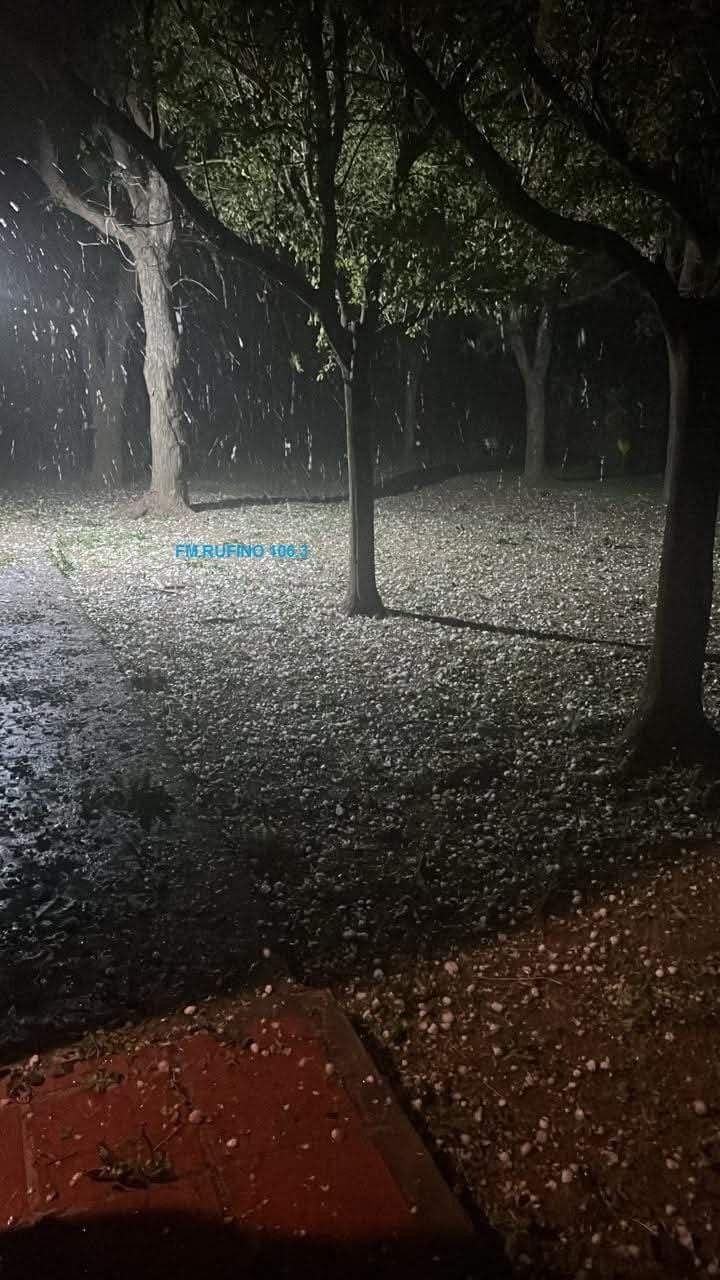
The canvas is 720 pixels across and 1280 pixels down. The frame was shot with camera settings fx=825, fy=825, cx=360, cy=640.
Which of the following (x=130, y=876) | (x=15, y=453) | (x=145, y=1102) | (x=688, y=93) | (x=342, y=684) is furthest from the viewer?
(x=15, y=453)

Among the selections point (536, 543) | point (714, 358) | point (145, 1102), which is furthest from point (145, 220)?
point (145, 1102)

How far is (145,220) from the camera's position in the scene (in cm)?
1595

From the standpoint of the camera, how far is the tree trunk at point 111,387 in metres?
20.4

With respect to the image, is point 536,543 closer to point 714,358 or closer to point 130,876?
point 714,358

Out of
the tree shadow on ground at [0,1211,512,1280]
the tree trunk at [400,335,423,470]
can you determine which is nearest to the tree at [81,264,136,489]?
the tree trunk at [400,335,423,470]

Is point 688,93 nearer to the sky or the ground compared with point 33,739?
nearer to the sky

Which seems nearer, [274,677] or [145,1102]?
[145,1102]

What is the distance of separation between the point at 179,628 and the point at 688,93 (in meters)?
6.57

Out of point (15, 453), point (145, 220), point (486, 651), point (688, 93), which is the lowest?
point (486, 651)

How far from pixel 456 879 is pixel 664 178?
160 inches

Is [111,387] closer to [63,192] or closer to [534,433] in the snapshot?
[63,192]

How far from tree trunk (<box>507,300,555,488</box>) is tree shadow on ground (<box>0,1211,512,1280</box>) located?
55.0ft

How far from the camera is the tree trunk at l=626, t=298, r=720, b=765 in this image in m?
4.93

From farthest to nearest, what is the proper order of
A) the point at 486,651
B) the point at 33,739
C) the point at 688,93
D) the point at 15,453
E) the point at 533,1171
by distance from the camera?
the point at 15,453, the point at 486,651, the point at 33,739, the point at 688,93, the point at 533,1171
